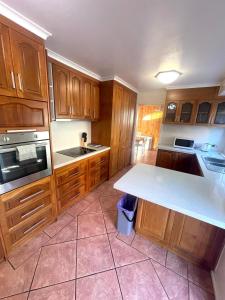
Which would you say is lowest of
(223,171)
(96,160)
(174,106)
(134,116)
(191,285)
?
(191,285)

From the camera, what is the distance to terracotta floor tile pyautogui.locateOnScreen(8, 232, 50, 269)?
4.81ft

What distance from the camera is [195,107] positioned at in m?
3.18

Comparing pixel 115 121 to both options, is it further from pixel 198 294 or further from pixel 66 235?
pixel 198 294

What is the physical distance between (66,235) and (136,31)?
2.59 m

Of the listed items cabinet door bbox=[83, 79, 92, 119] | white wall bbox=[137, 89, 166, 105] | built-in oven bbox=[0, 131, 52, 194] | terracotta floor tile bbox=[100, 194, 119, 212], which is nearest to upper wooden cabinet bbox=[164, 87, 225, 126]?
white wall bbox=[137, 89, 166, 105]

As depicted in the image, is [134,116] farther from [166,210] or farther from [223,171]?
[166,210]

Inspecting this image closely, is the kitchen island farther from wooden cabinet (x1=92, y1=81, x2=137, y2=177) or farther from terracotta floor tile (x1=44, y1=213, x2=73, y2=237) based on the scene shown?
wooden cabinet (x1=92, y1=81, x2=137, y2=177)

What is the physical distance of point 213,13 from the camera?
1.08 m

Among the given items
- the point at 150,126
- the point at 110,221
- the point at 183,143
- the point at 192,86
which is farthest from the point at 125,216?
the point at 150,126

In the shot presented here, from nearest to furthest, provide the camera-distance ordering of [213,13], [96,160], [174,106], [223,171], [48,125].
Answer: [213,13], [48,125], [223,171], [96,160], [174,106]

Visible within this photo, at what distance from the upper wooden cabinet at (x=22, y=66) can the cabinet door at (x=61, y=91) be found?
54cm

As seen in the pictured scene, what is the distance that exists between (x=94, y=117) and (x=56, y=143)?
3.20ft

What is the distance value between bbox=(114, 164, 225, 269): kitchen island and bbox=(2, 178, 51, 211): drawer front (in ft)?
3.23

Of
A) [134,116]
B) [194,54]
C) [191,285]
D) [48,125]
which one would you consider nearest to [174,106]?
[134,116]
